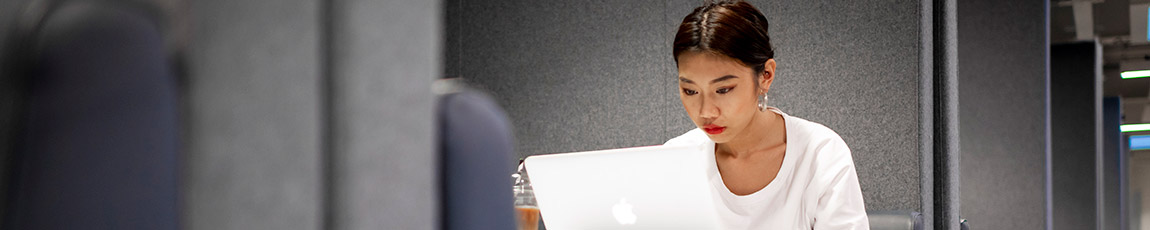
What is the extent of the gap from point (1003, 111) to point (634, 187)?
3714 mm

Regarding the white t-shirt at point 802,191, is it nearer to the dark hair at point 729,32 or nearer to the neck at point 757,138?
the neck at point 757,138

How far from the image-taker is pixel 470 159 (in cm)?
55

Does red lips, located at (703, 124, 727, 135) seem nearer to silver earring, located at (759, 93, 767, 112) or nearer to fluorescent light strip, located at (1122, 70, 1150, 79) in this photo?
silver earring, located at (759, 93, 767, 112)

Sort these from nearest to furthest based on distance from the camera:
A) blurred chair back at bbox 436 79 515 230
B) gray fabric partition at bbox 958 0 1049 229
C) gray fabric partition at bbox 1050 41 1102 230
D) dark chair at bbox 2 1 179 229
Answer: dark chair at bbox 2 1 179 229 < blurred chair back at bbox 436 79 515 230 < gray fabric partition at bbox 958 0 1049 229 < gray fabric partition at bbox 1050 41 1102 230

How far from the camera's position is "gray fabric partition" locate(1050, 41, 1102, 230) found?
6641mm

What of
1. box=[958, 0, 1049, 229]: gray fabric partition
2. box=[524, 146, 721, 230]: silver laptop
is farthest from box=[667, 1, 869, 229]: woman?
box=[958, 0, 1049, 229]: gray fabric partition

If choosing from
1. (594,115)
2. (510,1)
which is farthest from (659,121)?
(510,1)

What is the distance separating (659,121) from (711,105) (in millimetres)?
→ 1346

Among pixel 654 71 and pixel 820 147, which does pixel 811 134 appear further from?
pixel 654 71

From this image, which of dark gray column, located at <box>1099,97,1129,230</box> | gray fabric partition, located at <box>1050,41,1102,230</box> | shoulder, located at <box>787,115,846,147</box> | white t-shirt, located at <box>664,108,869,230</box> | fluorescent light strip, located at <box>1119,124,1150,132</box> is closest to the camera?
white t-shirt, located at <box>664,108,869,230</box>

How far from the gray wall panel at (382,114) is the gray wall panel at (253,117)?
0.01 m

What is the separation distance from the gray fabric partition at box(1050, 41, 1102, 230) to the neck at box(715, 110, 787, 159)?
16.8 feet

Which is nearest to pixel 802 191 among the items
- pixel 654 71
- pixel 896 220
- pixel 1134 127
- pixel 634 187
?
pixel 634 187

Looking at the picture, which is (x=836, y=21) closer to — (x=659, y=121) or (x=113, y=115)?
(x=659, y=121)
